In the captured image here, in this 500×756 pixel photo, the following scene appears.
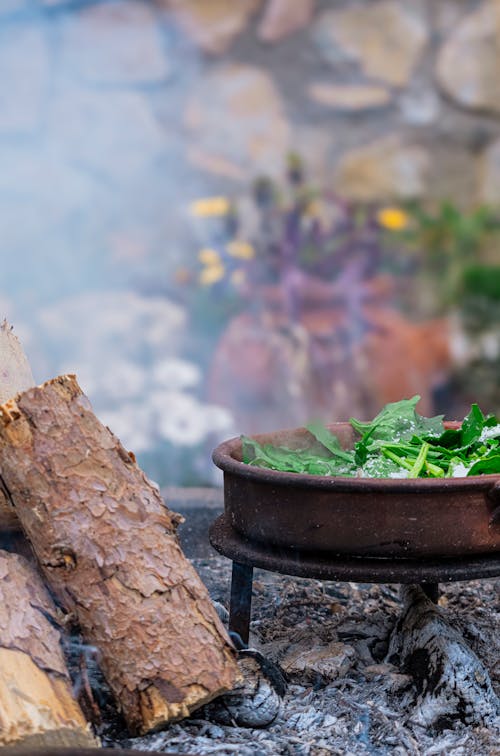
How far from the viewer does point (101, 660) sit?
1806 millimetres

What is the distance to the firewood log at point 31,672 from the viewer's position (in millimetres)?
1598

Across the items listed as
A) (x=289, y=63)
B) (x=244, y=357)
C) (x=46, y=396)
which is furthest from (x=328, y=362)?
(x=46, y=396)

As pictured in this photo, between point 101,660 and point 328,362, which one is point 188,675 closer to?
point 101,660

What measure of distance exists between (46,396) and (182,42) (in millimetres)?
3280

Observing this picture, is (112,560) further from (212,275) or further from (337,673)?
(212,275)

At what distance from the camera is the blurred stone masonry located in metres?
4.57

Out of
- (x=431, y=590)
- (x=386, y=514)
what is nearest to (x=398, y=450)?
(x=386, y=514)

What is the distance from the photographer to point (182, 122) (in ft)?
15.5

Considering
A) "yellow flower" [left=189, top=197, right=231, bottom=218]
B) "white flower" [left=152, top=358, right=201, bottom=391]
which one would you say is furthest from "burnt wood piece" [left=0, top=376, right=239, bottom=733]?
"yellow flower" [left=189, top=197, right=231, bottom=218]

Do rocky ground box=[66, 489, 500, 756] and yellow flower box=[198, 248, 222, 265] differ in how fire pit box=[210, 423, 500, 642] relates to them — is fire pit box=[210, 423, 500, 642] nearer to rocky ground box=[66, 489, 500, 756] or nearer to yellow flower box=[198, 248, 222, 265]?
rocky ground box=[66, 489, 500, 756]

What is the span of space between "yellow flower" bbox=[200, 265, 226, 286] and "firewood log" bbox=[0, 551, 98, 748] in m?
2.81

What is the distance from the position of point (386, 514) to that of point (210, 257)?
2924 mm

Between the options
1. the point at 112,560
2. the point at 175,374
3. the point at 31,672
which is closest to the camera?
the point at 31,672

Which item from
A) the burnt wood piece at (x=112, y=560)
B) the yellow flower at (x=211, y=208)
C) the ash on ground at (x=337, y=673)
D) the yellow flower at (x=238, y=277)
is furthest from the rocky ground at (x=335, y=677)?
the yellow flower at (x=211, y=208)
